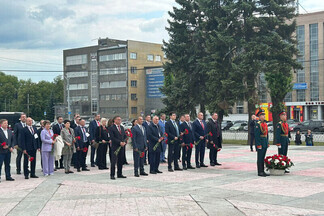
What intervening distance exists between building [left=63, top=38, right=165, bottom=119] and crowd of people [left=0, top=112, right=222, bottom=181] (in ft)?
248

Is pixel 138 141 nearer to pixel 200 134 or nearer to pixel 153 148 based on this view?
pixel 153 148

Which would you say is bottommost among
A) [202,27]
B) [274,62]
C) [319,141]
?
[319,141]

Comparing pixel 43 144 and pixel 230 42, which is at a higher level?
pixel 230 42

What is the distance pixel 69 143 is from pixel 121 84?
81963 millimetres

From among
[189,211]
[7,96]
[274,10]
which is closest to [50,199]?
[189,211]

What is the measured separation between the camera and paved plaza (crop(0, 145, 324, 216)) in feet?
29.2

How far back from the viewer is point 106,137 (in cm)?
1711

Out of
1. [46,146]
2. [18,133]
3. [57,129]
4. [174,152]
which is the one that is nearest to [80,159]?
[57,129]

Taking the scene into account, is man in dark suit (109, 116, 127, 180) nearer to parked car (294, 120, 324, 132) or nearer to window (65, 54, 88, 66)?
parked car (294, 120, 324, 132)

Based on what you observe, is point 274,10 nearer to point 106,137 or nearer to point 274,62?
point 274,62

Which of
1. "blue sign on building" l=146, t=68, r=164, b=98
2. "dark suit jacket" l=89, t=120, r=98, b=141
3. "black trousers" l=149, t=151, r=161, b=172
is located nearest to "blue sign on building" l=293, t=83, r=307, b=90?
"blue sign on building" l=146, t=68, r=164, b=98

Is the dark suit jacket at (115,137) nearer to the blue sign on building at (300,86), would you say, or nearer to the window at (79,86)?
the blue sign on building at (300,86)

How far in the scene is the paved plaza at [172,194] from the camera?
889 centimetres

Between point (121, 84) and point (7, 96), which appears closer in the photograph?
point (121, 84)
